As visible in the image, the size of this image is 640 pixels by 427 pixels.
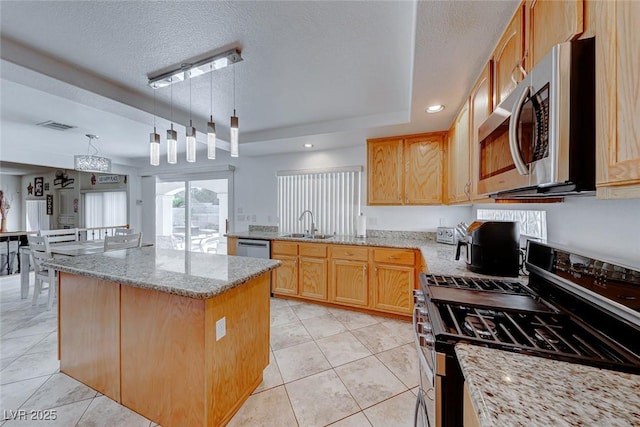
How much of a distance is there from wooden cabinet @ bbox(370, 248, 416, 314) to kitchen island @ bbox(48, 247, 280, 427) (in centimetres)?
151

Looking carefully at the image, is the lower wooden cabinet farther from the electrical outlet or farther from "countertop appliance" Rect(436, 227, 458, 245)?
the electrical outlet

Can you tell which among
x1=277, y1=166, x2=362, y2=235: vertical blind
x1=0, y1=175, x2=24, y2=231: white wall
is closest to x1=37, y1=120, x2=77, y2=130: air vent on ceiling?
x1=277, y1=166, x2=362, y2=235: vertical blind

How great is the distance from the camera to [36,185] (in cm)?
740

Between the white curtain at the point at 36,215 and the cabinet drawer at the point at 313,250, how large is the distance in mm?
8837

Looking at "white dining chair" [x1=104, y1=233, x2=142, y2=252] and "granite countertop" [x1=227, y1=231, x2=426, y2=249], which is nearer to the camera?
"granite countertop" [x1=227, y1=231, x2=426, y2=249]

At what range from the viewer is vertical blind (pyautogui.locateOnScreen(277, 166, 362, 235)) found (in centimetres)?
366

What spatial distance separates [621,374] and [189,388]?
174cm

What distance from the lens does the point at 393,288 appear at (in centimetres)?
286

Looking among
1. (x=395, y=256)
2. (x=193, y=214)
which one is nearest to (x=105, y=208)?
(x=193, y=214)

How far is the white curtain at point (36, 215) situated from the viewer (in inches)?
292

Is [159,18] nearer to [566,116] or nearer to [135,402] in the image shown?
[566,116]

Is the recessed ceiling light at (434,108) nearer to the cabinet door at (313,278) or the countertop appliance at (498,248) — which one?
the countertop appliance at (498,248)

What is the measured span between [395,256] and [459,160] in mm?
1198

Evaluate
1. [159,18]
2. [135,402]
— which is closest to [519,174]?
[159,18]
